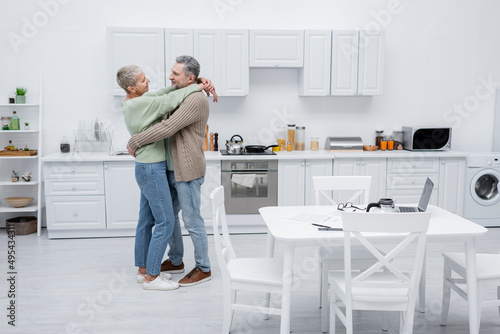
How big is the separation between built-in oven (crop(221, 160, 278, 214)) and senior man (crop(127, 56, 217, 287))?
1.37 m

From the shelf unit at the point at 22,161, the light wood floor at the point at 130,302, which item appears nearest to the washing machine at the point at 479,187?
the light wood floor at the point at 130,302

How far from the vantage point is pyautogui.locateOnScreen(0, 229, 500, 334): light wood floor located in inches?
121

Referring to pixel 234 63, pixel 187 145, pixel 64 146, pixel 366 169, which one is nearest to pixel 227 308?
pixel 187 145

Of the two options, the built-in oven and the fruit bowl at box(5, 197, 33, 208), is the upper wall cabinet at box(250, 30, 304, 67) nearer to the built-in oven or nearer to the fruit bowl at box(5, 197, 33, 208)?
the built-in oven

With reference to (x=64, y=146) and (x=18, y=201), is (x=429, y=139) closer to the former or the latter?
(x=64, y=146)

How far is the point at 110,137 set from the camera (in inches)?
215

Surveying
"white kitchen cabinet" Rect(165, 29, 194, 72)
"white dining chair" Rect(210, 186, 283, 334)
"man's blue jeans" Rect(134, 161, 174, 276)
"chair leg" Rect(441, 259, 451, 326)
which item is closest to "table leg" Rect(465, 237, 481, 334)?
"chair leg" Rect(441, 259, 451, 326)

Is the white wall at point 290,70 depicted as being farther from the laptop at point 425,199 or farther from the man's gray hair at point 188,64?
the laptop at point 425,199

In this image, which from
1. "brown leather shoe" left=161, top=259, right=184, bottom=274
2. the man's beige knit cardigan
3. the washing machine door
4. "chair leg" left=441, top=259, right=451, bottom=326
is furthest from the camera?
the washing machine door

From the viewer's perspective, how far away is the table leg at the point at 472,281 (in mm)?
2619

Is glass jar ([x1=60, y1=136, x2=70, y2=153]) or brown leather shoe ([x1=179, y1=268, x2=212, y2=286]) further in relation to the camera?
glass jar ([x1=60, y1=136, x2=70, y2=153])

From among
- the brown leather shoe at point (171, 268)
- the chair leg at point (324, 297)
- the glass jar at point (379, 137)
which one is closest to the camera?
the chair leg at point (324, 297)

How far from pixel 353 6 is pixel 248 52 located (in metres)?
1.36

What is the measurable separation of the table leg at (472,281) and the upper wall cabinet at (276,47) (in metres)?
3.11
